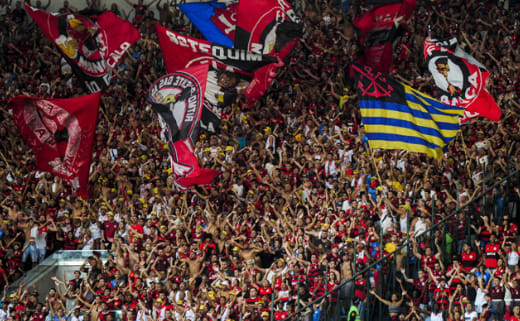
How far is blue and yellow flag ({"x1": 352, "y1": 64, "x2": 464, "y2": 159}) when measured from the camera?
1711 cm

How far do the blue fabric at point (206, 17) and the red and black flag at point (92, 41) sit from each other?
5.51 feet

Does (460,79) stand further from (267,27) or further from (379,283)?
(267,27)

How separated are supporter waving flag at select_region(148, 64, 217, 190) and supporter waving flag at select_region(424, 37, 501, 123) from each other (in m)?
5.59

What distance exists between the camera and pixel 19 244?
2406 cm

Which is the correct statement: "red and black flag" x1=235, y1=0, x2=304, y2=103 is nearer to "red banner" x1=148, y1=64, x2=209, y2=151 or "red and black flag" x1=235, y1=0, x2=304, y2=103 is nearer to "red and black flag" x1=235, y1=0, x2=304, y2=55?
"red and black flag" x1=235, y1=0, x2=304, y2=55

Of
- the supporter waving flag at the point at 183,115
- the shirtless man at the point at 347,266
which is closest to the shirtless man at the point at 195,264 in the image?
the supporter waving flag at the point at 183,115

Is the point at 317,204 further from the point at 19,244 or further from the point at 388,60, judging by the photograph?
the point at 19,244

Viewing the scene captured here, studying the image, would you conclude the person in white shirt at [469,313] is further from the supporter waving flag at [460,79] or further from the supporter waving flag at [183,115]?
the supporter waving flag at [183,115]

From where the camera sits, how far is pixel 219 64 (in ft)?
77.8

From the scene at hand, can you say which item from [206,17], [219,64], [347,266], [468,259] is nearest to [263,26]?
[219,64]

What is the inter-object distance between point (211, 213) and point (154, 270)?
2.44 m

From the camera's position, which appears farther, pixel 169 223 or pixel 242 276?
pixel 169 223

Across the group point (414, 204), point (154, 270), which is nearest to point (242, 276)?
point (154, 270)

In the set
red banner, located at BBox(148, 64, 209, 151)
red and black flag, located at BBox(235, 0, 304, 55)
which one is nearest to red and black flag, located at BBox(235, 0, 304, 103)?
red and black flag, located at BBox(235, 0, 304, 55)
